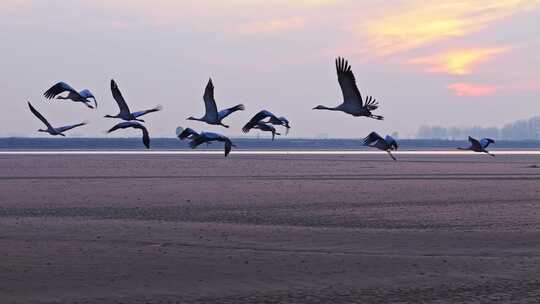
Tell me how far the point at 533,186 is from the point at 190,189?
629 inches

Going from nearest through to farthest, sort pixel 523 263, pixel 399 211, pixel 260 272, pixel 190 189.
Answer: pixel 260 272 → pixel 523 263 → pixel 399 211 → pixel 190 189

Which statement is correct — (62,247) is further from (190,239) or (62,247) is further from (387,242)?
(387,242)

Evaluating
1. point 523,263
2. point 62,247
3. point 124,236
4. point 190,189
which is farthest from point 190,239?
point 190,189

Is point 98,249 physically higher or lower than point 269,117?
lower

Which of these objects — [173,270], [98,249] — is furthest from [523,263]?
[98,249]

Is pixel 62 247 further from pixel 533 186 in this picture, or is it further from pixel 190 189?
pixel 533 186

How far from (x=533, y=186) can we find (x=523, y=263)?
26524 mm

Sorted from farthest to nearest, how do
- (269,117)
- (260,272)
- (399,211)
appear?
(399,211), (269,117), (260,272)

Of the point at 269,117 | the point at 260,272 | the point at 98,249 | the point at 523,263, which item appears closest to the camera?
the point at 260,272

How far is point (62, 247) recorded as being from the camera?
25.4 metres

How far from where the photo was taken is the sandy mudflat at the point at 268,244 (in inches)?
787

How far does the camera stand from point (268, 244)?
2659cm

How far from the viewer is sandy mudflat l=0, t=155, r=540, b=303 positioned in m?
20.0

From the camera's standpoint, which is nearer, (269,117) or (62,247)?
(62,247)
